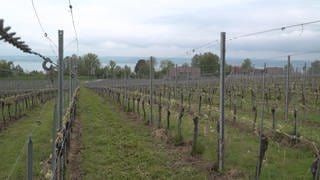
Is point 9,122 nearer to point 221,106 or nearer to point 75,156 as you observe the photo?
point 75,156

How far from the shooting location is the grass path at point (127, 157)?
8.19m

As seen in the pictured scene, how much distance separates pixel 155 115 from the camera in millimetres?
17625

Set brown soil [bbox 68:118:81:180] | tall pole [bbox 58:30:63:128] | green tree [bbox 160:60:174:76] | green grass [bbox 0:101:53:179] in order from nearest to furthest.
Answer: tall pole [bbox 58:30:63:128], green grass [bbox 0:101:53:179], brown soil [bbox 68:118:81:180], green tree [bbox 160:60:174:76]

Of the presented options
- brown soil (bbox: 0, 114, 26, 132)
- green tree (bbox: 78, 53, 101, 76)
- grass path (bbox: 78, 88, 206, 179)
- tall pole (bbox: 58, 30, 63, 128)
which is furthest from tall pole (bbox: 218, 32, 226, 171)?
green tree (bbox: 78, 53, 101, 76)

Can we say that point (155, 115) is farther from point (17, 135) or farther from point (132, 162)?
point (132, 162)

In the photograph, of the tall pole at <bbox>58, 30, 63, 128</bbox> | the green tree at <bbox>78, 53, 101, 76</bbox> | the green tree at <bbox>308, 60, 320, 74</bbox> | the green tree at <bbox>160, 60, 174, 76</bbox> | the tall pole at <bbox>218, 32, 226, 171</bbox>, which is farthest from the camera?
the green tree at <bbox>78, 53, 101, 76</bbox>

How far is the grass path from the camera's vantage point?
8.19m

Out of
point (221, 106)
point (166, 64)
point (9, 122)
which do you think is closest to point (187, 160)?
point (221, 106)

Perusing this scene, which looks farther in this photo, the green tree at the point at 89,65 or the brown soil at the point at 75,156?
the green tree at the point at 89,65

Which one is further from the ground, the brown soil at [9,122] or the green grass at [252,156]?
the green grass at [252,156]

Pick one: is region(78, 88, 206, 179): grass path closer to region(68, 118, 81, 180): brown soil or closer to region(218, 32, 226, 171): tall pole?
region(68, 118, 81, 180): brown soil

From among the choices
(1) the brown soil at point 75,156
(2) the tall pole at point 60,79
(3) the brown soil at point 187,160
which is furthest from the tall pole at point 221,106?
(2) the tall pole at point 60,79

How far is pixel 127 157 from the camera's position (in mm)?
9633

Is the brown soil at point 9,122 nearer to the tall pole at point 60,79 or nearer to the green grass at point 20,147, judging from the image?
the green grass at point 20,147
